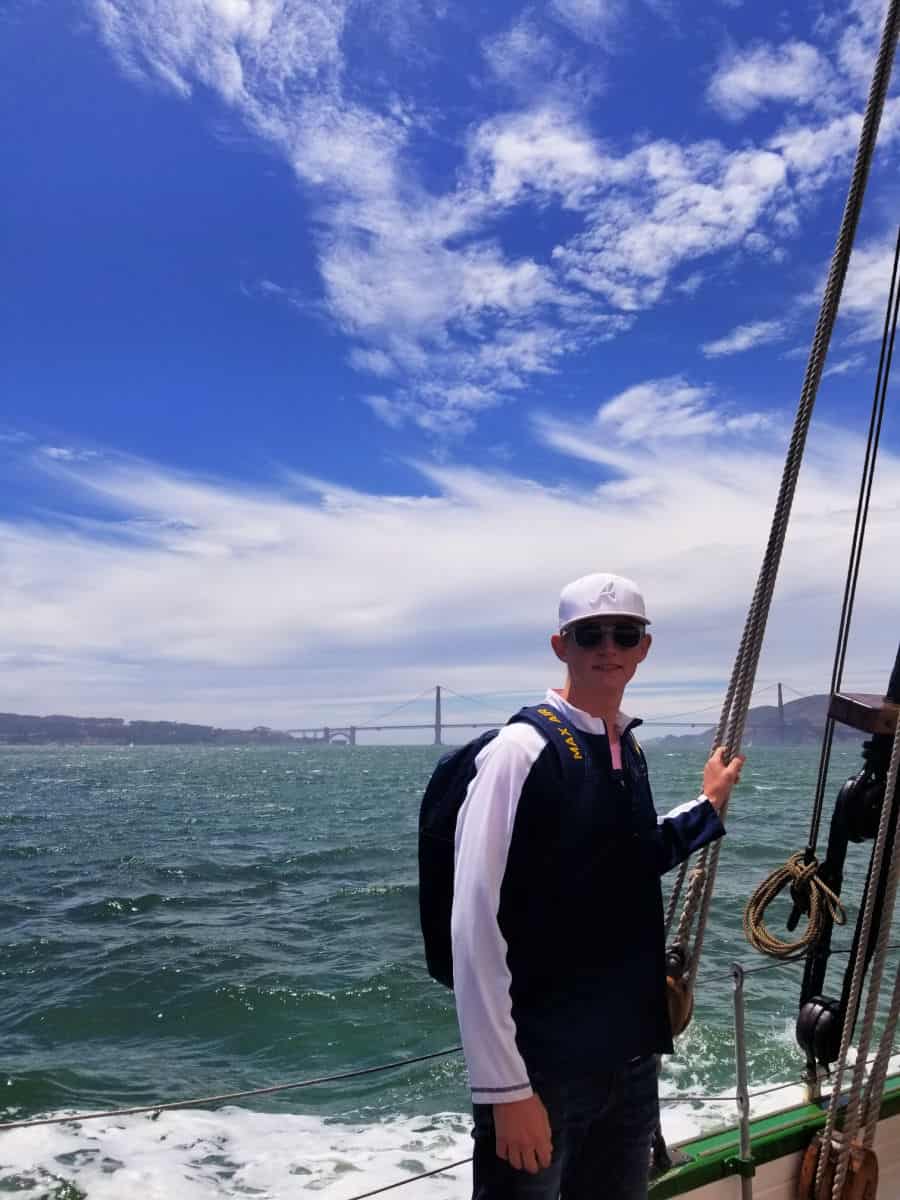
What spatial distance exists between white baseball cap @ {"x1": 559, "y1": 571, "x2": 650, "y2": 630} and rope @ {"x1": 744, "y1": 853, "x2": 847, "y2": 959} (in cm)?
130

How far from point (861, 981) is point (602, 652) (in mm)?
1354

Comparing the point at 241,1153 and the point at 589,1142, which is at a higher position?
the point at 589,1142

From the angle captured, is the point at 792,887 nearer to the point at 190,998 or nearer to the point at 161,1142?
the point at 161,1142

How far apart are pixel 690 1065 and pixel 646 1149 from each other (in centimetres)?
615

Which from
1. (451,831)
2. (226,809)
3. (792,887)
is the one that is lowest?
(226,809)

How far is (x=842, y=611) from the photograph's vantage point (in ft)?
11.0

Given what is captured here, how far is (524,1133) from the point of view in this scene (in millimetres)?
1596

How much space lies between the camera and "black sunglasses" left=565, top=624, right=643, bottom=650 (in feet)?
6.16

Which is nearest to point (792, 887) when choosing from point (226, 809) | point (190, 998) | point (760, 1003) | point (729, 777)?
point (729, 777)

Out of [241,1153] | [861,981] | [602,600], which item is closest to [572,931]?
[602,600]

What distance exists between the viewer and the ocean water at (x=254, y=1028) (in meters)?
5.89

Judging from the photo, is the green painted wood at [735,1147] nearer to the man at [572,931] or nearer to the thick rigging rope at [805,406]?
the thick rigging rope at [805,406]

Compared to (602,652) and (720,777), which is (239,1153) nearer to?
(720,777)

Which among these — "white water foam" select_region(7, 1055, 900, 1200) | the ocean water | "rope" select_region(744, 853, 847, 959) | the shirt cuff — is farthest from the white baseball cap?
"white water foam" select_region(7, 1055, 900, 1200)
